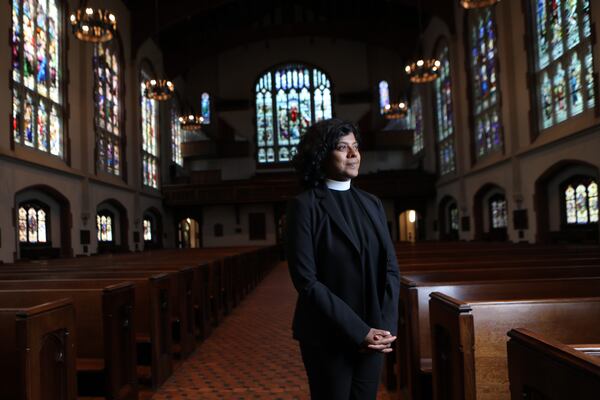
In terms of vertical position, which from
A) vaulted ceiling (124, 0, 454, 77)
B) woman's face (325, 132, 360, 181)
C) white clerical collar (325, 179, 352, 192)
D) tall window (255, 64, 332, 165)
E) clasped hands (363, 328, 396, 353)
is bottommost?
clasped hands (363, 328, 396, 353)

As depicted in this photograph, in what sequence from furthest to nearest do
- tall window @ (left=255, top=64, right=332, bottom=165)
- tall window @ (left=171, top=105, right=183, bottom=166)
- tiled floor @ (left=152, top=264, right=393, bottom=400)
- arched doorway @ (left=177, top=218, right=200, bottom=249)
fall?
1. tall window @ (left=255, top=64, right=332, bottom=165)
2. tall window @ (left=171, top=105, right=183, bottom=166)
3. arched doorway @ (left=177, top=218, right=200, bottom=249)
4. tiled floor @ (left=152, top=264, right=393, bottom=400)

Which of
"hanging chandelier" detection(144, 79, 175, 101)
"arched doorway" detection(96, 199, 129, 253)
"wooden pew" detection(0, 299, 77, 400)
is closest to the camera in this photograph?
"wooden pew" detection(0, 299, 77, 400)

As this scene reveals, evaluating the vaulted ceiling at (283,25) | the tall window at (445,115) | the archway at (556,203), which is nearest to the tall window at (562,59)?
the archway at (556,203)

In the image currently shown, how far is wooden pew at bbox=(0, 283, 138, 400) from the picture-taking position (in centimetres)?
362

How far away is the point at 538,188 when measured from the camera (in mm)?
13188

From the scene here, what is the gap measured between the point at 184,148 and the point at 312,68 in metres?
7.93

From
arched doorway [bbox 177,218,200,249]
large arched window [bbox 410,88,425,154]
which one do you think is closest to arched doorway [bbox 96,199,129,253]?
arched doorway [bbox 177,218,200,249]

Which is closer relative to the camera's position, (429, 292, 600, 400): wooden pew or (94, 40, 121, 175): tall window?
(429, 292, 600, 400): wooden pew

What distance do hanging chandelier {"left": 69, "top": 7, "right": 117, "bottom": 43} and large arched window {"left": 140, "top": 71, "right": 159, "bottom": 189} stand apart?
9.73 metres

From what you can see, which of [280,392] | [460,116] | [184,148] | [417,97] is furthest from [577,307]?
[184,148]

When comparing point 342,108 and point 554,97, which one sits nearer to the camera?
point 554,97

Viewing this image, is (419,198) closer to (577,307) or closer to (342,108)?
(342,108)

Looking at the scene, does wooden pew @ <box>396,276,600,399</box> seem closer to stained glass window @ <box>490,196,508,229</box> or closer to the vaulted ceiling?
stained glass window @ <box>490,196,508,229</box>

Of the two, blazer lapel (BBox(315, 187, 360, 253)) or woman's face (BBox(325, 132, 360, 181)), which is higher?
woman's face (BBox(325, 132, 360, 181))
